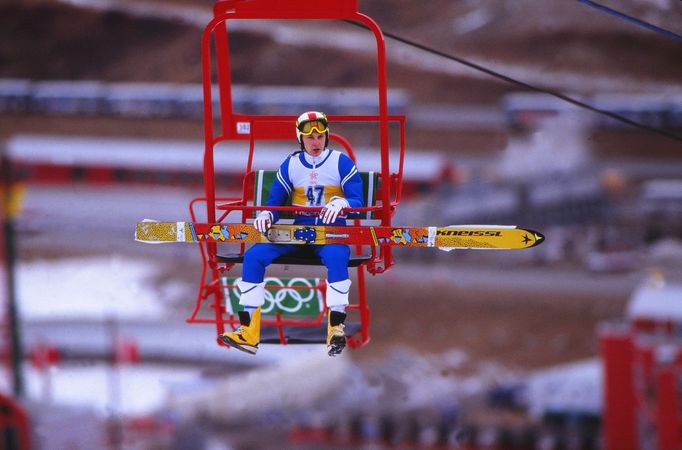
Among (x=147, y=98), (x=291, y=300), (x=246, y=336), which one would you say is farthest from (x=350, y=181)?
(x=147, y=98)

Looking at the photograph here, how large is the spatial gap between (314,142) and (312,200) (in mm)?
348

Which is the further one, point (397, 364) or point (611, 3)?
point (397, 364)

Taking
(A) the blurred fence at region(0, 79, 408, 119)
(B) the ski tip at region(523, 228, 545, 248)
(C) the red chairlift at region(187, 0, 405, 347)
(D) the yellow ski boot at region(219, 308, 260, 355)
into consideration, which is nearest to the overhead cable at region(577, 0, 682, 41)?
(C) the red chairlift at region(187, 0, 405, 347)

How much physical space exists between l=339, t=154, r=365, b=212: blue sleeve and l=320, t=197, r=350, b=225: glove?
0.29 m

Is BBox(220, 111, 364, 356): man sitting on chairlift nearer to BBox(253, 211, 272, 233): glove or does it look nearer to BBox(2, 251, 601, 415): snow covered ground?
BBox(253, 211, 272, 233): glove

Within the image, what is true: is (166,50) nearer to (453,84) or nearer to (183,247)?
(183,247)

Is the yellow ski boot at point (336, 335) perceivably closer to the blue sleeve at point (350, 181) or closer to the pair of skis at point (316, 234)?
the pair of skis at point (316, 234)

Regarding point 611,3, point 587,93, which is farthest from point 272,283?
point 587,93

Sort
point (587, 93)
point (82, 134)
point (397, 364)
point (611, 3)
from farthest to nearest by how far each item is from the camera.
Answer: point (82, 134), point (587, 93), point (397, 364), point (611, 3)

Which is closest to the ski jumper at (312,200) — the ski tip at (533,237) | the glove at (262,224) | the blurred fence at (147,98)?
the glove at (262,224)

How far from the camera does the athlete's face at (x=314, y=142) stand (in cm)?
453

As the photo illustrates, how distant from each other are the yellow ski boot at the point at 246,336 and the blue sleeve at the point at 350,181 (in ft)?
2.61

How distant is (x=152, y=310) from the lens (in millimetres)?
19359

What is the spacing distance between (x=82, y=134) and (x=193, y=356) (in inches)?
282
